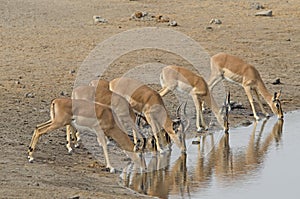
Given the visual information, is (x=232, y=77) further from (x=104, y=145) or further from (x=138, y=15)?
(x=138, y=15)

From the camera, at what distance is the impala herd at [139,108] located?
378 inches

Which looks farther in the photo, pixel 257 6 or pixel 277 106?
pixel 257 6

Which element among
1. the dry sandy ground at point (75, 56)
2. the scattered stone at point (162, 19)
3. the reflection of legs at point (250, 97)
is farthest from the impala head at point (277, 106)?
the scattered stone at point (162, 19)

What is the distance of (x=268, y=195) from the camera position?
28.4 feet

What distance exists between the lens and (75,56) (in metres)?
15.8

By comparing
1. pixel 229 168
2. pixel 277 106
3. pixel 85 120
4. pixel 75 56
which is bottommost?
pixel 229 168

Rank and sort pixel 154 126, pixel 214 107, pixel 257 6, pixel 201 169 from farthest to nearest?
pixel 257 6 → pixel 214 107 → pixel 154 126 → pixel 201 169

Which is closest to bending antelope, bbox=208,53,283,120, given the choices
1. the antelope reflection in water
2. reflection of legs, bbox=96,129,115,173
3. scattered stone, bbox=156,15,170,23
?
the antelope reflection in water

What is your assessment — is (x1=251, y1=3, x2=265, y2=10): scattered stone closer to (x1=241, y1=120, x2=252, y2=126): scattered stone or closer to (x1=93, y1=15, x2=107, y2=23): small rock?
(x1=93, y1=15, x2=107, y2=23): small rock

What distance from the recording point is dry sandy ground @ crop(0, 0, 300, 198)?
28.9 ft

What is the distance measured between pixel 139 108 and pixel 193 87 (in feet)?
4.84

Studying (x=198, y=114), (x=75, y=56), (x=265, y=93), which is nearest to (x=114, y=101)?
(x=198, y=114)

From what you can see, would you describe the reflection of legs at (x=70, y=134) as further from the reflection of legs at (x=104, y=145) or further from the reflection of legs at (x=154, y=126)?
the reflection of legs at (x=154, y=126)

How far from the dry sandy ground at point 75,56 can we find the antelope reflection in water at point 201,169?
0.35m
